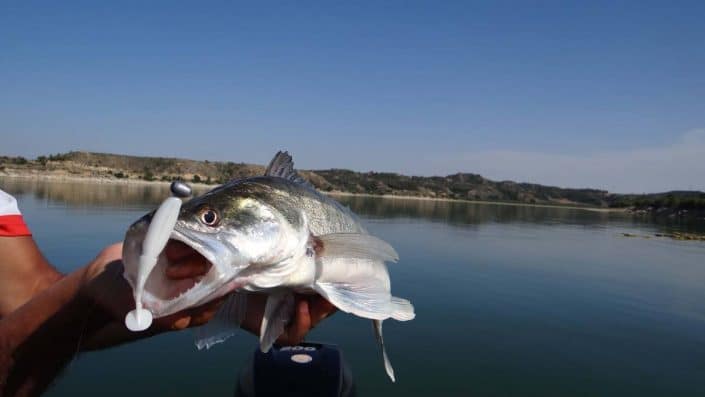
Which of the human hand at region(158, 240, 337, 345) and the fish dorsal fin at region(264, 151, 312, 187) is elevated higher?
the fish dorsal fin at region(264, 151, 312, 187)

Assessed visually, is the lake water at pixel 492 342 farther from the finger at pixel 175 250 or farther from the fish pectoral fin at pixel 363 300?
the fish pectoral fin at pixel 363 300

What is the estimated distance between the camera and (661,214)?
117 metres

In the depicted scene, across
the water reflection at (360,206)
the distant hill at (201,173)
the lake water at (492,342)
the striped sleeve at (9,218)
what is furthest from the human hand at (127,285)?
the distant hill at (201,173)

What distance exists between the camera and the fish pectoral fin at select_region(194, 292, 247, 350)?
286 centimetres

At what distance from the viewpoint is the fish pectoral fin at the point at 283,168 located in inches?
134

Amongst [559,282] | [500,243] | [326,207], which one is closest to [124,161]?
[500,243]

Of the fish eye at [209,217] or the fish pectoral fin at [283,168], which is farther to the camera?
the fish pectoral fin at [283,168]

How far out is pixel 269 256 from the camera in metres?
2.49

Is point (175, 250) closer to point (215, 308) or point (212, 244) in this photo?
point (212, 244)

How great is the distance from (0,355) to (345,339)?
370 inches

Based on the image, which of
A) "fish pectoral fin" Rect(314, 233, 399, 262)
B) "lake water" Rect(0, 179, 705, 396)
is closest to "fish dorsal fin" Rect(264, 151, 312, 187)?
"fish pectoral fin" Rect(314, 233, 399, 262)

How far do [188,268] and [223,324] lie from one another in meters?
0.92

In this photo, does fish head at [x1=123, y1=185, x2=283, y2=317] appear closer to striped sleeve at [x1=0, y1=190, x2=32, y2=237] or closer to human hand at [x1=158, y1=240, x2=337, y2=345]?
human hand at [x1=158, y1=240, x2=337, y2=345]

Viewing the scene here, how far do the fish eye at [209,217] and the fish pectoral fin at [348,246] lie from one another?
752mm
